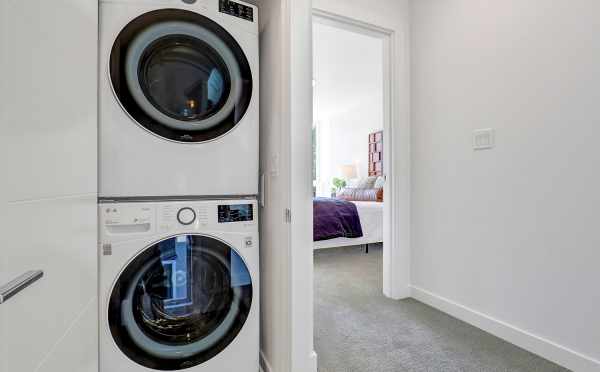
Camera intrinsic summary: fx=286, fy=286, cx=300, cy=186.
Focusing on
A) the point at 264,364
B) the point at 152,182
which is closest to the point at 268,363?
the point at 264,364

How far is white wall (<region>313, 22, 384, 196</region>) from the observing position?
3525 millimetres

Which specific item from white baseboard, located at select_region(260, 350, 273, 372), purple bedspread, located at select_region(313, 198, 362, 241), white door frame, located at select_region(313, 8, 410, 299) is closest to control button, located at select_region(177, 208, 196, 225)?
white baseboard, located at select_region(260, 350, 273, 372)

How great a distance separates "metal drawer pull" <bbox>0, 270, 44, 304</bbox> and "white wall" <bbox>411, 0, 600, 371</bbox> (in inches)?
80.5

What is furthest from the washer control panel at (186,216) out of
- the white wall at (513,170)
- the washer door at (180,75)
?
the white wall at (513,170)

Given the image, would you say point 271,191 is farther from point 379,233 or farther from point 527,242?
point 379,233

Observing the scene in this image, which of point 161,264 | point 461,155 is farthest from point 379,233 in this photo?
point 161,264

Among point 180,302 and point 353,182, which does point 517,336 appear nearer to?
point 180,302

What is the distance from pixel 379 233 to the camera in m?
3.82

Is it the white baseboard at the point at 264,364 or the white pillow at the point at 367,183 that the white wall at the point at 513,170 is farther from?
the white pillow at the point at 367,183

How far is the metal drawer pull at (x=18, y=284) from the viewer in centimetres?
47

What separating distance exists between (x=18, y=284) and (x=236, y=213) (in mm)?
759

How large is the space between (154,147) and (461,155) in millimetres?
1863

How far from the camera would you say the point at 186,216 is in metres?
1.14

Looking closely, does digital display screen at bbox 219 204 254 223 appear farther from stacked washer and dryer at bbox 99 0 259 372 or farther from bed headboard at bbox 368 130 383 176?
bed headboard at bbox 368 130 383 176
